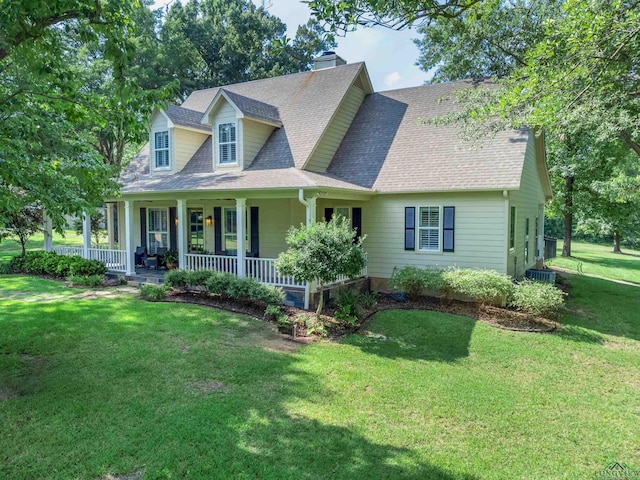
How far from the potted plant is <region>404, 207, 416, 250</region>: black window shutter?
797 cm

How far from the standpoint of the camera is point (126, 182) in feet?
50.3

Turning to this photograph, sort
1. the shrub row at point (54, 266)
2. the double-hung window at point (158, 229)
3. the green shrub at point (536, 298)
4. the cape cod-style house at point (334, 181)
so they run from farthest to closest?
1. the double-hung window at point (158, 229)
2. the shrub row at point (54, 266)
3. the cape cod-style house at point (334, 181)
4. the green shrub at point (536, 298)

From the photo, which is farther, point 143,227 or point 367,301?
point 143,227

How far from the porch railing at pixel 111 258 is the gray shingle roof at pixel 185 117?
5004 mm

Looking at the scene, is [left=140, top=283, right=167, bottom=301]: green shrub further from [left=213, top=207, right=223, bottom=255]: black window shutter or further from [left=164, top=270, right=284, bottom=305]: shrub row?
[left=213, top=207, right=223, bottom=255]: black window shutter

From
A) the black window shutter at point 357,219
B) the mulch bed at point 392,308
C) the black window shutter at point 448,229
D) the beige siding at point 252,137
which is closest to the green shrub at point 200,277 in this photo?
the mulch bed at point 392,308

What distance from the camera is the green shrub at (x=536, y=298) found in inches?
401

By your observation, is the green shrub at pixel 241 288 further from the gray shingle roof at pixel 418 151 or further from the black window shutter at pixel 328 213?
the gray shingle roof at pixel 418 151

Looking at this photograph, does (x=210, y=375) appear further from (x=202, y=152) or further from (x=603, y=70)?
(x=202, y=152)

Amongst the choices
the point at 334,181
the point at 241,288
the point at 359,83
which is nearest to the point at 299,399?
the point at 241,288

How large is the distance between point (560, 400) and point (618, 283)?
1342 cm

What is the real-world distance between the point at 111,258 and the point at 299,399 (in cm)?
1121

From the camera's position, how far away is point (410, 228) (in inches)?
493

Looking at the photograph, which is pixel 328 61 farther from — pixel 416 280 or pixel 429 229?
pixel 416 280
